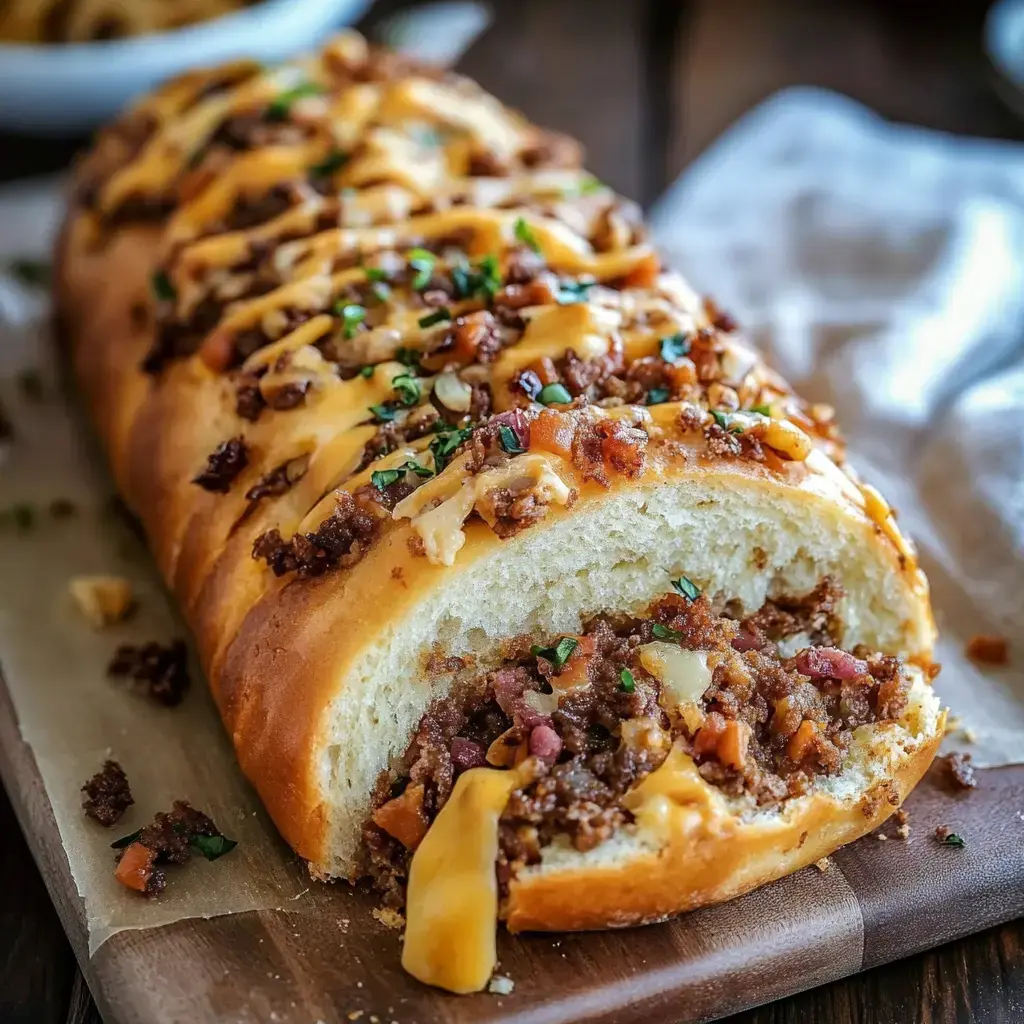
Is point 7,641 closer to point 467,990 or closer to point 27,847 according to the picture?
point 27,847

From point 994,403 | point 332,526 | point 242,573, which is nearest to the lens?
point 332,526

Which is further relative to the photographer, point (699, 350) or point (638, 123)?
point (638, 123)

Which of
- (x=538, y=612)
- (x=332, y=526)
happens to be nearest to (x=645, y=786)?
(x=538, y=612)

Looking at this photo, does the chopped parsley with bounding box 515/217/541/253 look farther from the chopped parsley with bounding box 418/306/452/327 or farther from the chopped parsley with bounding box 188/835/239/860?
the chopped parsley with bounding box 188/835/239/860

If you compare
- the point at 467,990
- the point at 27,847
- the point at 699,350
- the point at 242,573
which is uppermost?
the point at 699,350

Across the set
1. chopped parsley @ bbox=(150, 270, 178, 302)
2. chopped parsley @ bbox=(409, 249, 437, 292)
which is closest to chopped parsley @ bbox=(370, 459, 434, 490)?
chopped parsley @ bbox=(409, 249, 437, 292)

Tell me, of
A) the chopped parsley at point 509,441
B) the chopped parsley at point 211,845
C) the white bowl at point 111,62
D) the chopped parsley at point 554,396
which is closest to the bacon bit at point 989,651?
the chopped parsley at point 554,396

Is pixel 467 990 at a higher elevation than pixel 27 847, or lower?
higher

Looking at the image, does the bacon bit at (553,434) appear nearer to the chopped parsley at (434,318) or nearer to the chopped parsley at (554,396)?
the chopped parsley at (554,396)

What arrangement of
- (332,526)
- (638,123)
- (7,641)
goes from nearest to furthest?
(332,526), (7,641), (638,123)
